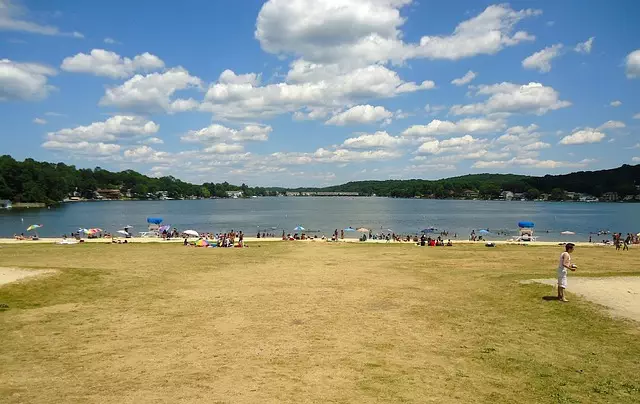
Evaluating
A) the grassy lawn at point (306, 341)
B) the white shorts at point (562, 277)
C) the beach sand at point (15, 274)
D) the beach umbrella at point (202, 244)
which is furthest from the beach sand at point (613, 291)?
the beach umbrella at point (202, 244)

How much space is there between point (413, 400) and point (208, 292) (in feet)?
43.0

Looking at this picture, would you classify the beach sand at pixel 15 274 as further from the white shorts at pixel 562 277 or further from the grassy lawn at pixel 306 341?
the white shorts at pixel 562 277

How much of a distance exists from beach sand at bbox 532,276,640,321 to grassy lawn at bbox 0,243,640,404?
2.19ft

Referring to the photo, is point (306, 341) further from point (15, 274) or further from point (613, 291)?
point (15, 274)

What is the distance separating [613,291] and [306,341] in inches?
519

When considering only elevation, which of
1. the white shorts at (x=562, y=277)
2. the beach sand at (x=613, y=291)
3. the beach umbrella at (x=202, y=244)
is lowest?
the beach umbrella at (x=202, y=244)

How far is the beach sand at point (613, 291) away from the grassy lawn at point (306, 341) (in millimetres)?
669

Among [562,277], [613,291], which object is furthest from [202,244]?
[613,291]

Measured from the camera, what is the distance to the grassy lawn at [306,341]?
906cm

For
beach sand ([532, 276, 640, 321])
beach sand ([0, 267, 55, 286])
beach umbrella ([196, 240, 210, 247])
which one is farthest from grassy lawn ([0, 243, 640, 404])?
beach umbrella ([196, 240, 210, 247])

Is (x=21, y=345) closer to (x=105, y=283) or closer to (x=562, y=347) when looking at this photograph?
(x=105, y=283)

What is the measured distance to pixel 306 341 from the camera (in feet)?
40.9

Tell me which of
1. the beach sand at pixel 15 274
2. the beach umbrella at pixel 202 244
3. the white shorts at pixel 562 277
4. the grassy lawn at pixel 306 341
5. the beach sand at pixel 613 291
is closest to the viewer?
the grassy lawn at pixel 306 341

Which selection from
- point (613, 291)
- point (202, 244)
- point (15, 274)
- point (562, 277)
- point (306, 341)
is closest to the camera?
point (306, 341)
